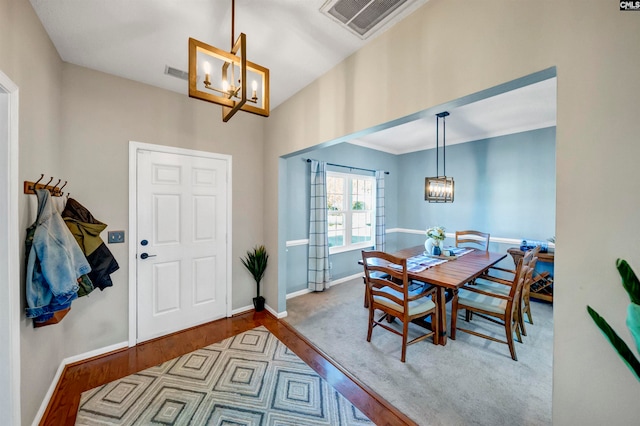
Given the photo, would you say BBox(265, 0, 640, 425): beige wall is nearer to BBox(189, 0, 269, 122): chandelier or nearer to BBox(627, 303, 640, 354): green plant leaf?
BBox(627, 303, 640, 354): green plant leaf

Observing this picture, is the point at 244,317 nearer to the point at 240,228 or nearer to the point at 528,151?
the point at 240,228

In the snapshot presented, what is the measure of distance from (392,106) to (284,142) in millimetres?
1556

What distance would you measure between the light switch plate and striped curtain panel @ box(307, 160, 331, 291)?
2395 millimetres

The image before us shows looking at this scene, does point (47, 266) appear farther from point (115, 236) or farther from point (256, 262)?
point (256, 262)

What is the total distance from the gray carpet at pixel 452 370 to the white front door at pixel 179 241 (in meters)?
1.14

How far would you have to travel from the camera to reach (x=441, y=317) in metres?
2.51

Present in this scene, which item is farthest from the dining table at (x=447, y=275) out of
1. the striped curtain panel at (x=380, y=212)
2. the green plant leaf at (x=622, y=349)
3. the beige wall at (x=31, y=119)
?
the beige wall at (x=31, y=119)

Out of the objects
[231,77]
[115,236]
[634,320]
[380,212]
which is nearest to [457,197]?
[380,212]

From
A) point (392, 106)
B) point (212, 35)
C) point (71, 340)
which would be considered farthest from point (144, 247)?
point (392, 106)

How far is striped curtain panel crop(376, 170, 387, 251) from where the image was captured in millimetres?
4855

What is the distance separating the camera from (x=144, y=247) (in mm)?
2561

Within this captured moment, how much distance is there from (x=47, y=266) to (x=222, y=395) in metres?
1.47

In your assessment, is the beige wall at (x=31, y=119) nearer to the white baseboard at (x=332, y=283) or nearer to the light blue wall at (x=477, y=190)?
the light blue wall at (x=477, y=190)

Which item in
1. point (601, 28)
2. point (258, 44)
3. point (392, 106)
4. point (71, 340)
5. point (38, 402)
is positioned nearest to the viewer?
point (601, 28)
